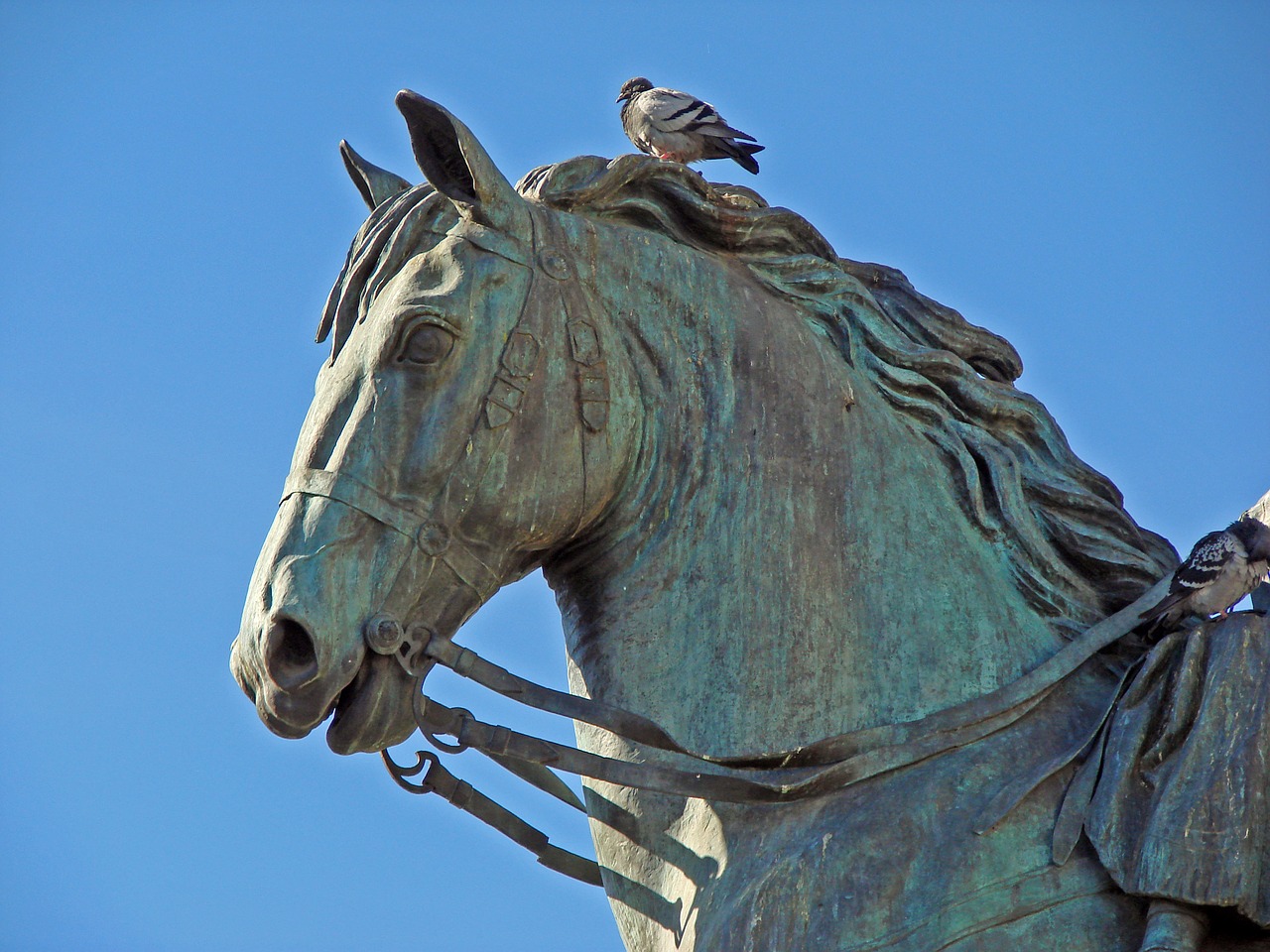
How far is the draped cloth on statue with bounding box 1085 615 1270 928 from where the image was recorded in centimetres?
468

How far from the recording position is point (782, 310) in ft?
A: 19.5

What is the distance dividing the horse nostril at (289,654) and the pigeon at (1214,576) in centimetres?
226

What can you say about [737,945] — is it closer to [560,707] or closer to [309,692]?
[560,707]

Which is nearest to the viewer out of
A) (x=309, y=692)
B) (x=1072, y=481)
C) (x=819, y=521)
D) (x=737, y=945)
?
(x=737, y=945)

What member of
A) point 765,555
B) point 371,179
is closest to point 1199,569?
point 765,555

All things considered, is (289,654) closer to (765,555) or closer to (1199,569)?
(765,555)

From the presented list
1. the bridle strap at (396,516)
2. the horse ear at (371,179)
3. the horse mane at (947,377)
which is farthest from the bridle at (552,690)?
the horse ear at (371,179)

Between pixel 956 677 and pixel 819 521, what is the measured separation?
1.88 feet

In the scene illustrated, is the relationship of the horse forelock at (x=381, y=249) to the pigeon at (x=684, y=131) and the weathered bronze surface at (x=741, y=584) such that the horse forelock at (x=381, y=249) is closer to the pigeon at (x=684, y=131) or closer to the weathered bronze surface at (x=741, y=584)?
the weathered bronze surface at (x=741, y=584)

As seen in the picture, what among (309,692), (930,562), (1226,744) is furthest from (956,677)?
(309,692)

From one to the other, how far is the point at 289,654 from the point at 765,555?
1.30 m

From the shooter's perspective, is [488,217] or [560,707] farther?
[488,217]

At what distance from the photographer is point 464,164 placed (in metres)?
5.77

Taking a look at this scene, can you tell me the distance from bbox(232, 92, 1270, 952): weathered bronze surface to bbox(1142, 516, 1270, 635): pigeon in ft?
0.47
